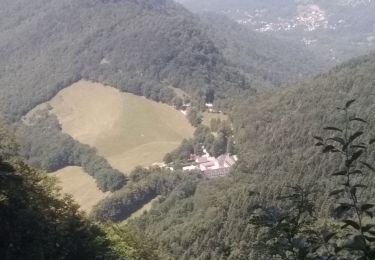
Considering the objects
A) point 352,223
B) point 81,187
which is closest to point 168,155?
point 81,187

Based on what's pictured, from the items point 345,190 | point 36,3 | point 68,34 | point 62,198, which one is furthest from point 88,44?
point 345,190

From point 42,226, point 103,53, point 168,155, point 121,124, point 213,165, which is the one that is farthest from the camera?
point 103,53

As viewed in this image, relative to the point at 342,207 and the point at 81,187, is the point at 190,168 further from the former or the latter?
the point at 342,207

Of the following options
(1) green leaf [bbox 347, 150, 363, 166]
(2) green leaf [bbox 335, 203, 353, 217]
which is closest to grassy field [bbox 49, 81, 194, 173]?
(2) green leaf [bbox 335, 203, 353, 217]

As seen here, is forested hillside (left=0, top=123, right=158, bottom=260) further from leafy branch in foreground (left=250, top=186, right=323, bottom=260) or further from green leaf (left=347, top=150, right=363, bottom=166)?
green leaf (left=347, top=150, right=363, bottom=166)

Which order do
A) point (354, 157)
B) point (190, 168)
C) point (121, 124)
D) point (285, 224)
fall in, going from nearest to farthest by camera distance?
point (354, 157)
point (285, 224)
point (190, 168)
point (121, 124)

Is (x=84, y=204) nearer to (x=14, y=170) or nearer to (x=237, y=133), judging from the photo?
(x=237, y=133)
